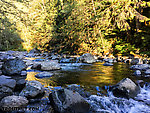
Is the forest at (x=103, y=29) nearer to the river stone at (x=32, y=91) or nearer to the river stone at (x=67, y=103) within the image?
the river stone at (x=32, y=91)

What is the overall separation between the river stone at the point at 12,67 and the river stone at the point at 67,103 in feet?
8.43

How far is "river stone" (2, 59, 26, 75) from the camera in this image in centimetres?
438

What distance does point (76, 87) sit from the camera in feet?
10.8

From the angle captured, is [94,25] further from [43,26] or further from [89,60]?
[43,26]

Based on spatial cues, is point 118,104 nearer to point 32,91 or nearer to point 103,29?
point 32,91

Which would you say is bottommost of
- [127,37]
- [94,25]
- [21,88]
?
[21,88]

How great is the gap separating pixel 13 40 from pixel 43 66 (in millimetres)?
15795

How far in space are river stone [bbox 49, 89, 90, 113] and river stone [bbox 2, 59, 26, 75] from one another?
2.57 metres

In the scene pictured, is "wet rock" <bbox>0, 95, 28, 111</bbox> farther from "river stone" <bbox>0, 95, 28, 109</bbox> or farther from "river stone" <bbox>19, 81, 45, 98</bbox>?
"river stone" <bbox>19, 81, 45, 98</bbox>

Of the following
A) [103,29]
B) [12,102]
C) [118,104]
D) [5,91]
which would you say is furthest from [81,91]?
[103,29]

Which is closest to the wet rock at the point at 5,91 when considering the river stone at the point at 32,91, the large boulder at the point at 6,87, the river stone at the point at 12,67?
the large boulder at the point at 6,87

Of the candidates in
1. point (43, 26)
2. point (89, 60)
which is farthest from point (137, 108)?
point (43, 26)

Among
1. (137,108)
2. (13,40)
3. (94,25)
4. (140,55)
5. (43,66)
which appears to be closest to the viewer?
(137,108)

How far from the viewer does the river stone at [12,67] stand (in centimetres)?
438
